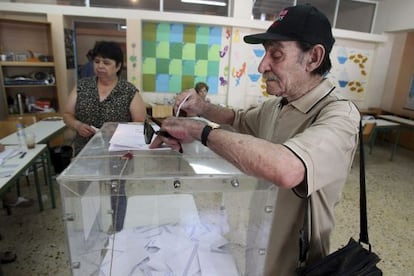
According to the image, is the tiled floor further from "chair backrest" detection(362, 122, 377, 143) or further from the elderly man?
the elderly man

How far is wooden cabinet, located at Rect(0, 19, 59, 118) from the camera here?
150 inches

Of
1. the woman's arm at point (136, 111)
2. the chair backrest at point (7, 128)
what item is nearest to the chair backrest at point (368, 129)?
the woman's arm at point (136, 111)

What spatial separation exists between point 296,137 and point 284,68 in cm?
27

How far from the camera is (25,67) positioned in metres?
4.07

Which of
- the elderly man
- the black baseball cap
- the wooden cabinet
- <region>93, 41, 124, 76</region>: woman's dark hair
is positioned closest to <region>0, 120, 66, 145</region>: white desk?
the wooden cabinet

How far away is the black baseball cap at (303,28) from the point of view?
0.76 m

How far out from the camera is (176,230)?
104 cm

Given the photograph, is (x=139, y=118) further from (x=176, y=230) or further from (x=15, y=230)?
(x=15, y=230)

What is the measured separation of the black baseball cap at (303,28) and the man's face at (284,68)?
3 centimetres

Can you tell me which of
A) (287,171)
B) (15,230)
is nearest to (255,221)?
(287,171)

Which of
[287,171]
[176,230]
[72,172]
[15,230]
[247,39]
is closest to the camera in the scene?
[287,171]

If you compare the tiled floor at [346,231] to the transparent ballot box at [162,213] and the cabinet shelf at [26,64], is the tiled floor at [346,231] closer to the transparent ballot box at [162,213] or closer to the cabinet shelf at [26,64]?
the transparent ballot box at [162,213]

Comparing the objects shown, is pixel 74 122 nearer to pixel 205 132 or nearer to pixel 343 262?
pixel 205 132

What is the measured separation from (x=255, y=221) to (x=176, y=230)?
308mm
